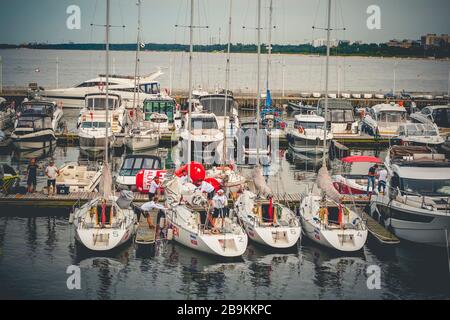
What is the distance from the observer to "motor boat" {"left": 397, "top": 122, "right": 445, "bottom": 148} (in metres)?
44.2

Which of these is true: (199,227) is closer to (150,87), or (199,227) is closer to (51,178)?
(51,178)

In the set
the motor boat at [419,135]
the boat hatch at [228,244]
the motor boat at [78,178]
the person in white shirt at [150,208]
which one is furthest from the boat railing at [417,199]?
the motor boat at [419,135]

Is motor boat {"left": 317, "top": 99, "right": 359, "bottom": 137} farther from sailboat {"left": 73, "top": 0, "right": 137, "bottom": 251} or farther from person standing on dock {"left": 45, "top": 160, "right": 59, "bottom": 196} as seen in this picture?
sailboat {"left": 73, "top": 0, "right": 137, "bottom": 251}

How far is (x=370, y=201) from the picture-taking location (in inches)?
1176

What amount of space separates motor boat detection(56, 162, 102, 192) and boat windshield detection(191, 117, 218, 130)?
966 cm

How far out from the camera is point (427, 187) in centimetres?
2717

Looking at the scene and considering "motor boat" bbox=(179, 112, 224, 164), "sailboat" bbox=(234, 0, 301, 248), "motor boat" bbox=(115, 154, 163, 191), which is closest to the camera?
"sailboat" bbox=(234, 0, 301, 248)

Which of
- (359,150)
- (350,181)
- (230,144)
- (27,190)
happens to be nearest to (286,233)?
(350,181)

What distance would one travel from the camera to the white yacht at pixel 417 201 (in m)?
26.0

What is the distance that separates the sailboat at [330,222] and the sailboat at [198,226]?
2631 mm

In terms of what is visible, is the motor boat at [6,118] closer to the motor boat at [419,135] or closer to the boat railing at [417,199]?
the motor boat at [419,135]

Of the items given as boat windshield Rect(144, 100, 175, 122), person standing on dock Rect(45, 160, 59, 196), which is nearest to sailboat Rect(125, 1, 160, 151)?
boat windshield Rect(144, 100, 175, 122)

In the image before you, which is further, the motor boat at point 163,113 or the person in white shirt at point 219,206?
the motor boat at point 163,113

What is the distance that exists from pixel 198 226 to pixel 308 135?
20298mm
